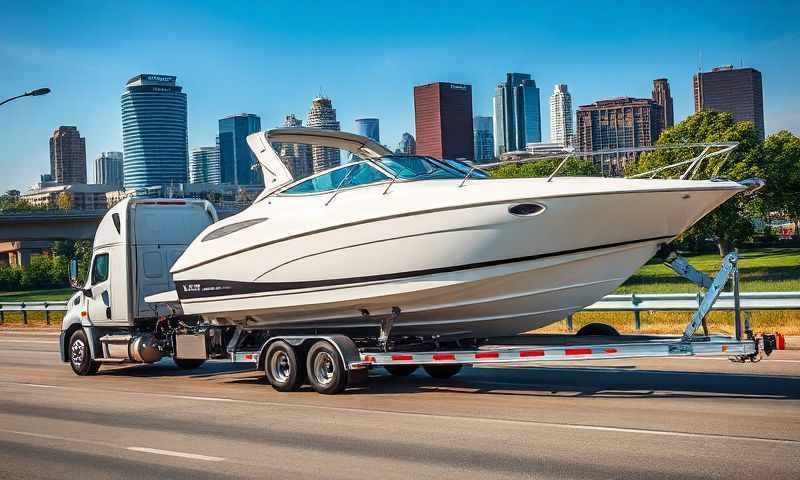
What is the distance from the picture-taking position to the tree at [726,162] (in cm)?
5594

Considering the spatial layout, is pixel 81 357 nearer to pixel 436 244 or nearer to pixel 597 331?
pixel 436 244

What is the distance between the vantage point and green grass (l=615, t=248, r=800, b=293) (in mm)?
41469

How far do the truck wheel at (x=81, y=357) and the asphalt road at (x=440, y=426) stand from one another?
1891 mm

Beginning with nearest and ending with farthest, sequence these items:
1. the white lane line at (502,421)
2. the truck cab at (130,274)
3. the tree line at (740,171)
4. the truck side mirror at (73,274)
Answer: the white lane line at (502,421) → the truck cab at (130,274) → the truck side mirror at (73,274) → the tree line at (740,171)

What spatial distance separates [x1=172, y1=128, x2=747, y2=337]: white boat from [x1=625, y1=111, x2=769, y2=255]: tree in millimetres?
34602

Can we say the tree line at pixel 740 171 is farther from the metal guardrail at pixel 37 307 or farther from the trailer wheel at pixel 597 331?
the trailer wheel at pixel 597 331

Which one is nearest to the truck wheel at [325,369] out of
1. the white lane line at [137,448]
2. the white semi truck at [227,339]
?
the white semi truck at [227,339]

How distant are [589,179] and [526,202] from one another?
0.86 metres

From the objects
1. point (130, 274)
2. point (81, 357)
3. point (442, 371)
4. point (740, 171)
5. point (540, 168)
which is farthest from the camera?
point (740, 171)

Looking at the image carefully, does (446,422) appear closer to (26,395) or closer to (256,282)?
(256,282)

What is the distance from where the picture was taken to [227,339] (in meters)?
15.8

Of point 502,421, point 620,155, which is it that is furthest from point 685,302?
point 502,421

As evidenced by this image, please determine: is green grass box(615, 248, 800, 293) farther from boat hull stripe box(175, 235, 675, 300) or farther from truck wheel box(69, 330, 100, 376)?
boat hull stripe box(175, 235, 675, 300)

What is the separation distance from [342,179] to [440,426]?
14.4 ft
